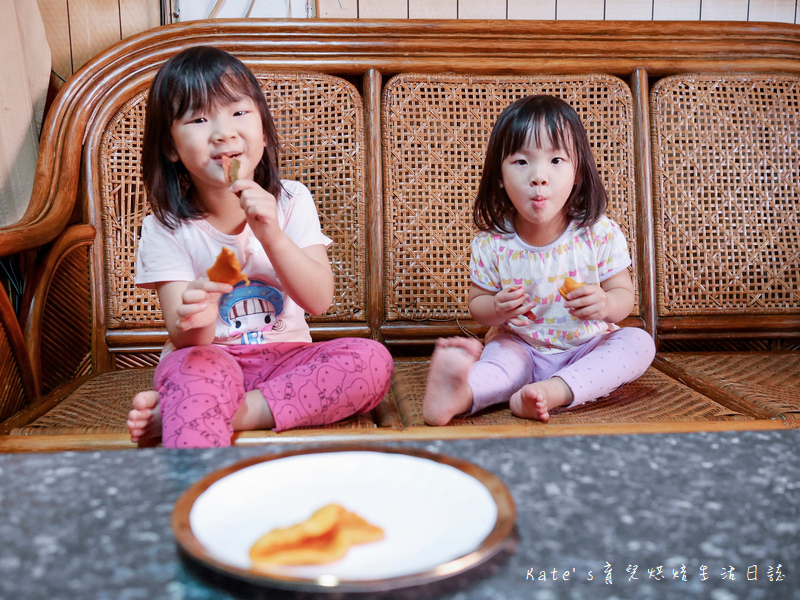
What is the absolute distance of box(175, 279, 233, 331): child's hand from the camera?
0.91 meters

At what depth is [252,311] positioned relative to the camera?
4.21ft

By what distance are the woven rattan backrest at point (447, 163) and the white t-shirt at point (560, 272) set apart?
0.20 metres

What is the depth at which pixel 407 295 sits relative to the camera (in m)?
1.57

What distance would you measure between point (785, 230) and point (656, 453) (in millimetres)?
1299

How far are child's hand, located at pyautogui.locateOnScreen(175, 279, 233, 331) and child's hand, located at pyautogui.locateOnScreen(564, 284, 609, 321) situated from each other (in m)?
0.58

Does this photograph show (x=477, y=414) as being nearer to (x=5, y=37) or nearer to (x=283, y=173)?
(x=283, y=173)

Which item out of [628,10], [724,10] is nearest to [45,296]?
[628,10]

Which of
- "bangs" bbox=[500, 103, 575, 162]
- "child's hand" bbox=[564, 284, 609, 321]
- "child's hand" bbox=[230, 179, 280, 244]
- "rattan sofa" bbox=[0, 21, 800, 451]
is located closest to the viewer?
"child's hand" bbox=[230, 179, 280, 244]

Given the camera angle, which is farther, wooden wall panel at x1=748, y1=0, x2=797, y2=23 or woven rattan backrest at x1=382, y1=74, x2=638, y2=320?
wooden wall panel at x1=748, y1=0, x2=797, y2=23

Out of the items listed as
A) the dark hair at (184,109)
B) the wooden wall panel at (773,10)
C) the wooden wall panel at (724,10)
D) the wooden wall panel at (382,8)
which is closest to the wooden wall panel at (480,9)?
the wooden wall panel at (382,8)

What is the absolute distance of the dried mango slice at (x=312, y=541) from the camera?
381 mm

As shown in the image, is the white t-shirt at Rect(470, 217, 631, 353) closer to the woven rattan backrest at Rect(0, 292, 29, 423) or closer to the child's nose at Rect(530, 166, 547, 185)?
the child's nose at Rect(530, 166, 547, 185)

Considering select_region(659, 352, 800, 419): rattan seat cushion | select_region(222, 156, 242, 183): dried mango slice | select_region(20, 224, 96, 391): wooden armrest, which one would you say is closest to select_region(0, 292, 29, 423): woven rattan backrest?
select_region(20, 224, 96, 391): wooden armrest

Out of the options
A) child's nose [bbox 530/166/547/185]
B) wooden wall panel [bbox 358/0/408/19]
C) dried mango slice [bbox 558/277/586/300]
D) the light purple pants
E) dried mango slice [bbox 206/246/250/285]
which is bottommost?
the light purple pants
